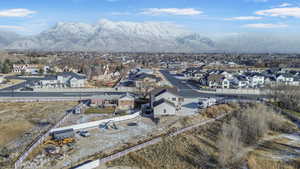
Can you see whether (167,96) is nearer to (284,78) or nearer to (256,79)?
(256,79)

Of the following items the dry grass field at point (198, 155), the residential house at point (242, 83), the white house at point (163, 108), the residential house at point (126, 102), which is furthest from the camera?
the residential house at point (242, 83)

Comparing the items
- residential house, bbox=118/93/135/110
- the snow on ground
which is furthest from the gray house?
the snow on ground

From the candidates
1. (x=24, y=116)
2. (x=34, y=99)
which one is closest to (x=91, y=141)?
(x=24, y=116)

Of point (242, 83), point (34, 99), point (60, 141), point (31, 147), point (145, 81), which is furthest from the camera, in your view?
point (145, 81)

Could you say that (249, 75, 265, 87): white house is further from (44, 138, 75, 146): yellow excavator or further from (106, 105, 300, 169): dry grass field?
(44, 138, 75, 146): yellow excavator

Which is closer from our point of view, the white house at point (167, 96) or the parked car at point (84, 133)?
the parked car at point (84, 133)

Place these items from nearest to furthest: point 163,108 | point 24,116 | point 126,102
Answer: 1. point 24,116
2. point 163,108
3. point 126,102

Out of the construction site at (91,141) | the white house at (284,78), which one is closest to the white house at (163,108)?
the construction site at (91,141)

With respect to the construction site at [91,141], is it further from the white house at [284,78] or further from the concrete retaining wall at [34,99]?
the white house at [284,78]

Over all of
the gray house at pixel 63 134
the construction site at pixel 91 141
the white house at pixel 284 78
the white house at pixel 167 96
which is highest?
the white house at pixel 284 78
